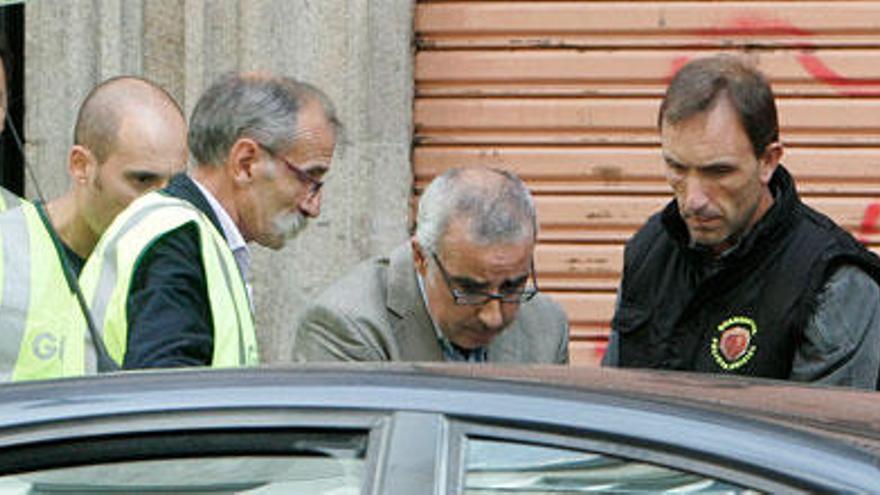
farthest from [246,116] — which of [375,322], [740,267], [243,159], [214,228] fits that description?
[740,267]

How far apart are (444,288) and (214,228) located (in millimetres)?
578

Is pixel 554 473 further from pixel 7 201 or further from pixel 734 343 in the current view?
pixel 7 201

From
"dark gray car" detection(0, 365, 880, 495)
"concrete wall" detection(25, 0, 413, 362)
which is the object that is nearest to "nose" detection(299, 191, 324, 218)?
"dark gray car" detection(0, 365, 880, 495)

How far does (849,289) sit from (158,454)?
2274mm

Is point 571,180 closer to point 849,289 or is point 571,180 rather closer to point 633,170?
point 633,170

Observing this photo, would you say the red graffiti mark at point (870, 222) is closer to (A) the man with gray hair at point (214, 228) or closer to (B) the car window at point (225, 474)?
(A) the man with gray hair at point (214, 228)

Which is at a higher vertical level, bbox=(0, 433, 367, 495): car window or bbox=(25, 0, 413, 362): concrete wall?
bbox=(25, 0, 413, 362): concrete wall

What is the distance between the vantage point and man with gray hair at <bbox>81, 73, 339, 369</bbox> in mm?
5023

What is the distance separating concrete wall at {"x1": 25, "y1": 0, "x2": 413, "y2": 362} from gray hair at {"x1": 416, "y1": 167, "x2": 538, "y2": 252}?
3.20m

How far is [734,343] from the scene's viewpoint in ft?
17.7

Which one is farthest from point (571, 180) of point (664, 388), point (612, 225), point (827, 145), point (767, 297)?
point (664, 388)

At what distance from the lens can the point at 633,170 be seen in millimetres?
8875

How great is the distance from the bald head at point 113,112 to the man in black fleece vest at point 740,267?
1.63 meters

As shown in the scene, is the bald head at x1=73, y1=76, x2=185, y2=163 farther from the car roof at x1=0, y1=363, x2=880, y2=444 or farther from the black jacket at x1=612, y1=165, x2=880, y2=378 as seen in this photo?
the car roof at x1=0, y1=363, x2=880, y2=444
